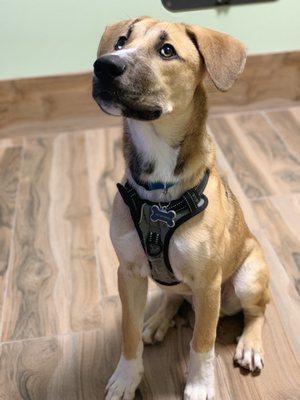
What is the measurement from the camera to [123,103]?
116 centimetres

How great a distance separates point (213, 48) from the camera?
1261 mm

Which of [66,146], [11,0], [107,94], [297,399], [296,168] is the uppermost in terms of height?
[107,94]

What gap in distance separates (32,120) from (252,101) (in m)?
1.45

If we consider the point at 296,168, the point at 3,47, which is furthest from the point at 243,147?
the point at 3,47

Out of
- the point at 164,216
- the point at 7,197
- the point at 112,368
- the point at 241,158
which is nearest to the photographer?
the point at 164,216

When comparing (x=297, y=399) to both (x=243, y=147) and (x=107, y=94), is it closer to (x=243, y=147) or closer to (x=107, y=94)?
(x=107, y=94)

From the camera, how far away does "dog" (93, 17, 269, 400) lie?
1201mm

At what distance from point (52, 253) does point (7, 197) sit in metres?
0.57

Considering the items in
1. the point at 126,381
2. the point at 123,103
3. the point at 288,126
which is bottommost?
the point at 288,126

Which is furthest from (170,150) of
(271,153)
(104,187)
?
(271,153)

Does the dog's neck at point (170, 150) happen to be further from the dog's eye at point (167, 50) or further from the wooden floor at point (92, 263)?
the wooden floor at point (92, 263)

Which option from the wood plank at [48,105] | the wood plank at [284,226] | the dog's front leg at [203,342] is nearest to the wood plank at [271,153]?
the wood plank at [284,226]

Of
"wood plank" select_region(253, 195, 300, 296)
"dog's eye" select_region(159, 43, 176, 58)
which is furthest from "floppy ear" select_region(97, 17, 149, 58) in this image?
"wood plank" select_region(253, 195, 300, 296)

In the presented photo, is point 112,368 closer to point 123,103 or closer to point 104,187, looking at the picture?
point 123,103
